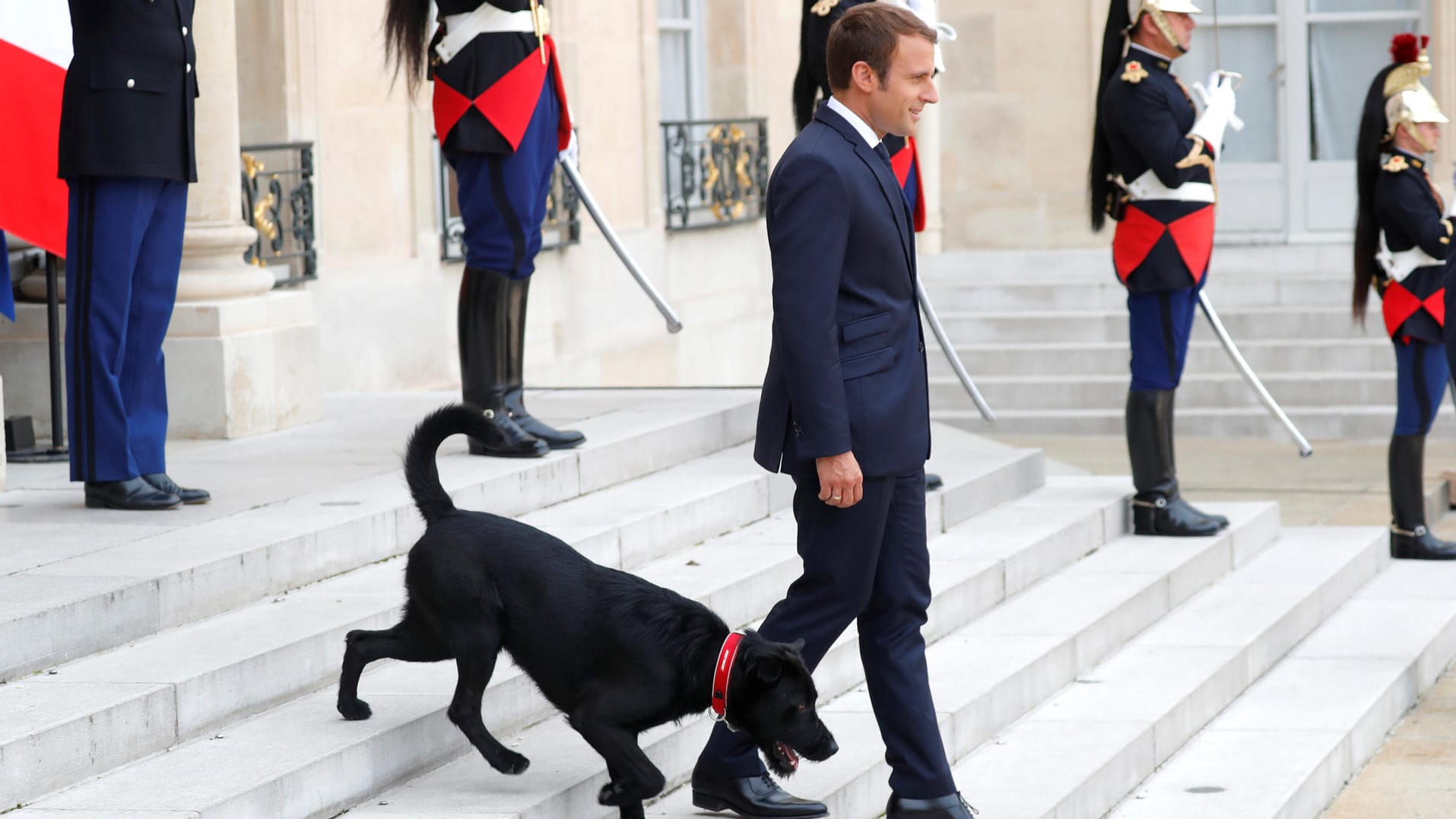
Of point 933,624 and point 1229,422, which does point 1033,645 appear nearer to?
point 933,624

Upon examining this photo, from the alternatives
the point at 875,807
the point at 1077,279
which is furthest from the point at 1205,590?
the point at 1077,279

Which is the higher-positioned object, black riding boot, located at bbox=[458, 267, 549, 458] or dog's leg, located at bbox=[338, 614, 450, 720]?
black riding boot, located at bbox=[458, 267, 549, 458]

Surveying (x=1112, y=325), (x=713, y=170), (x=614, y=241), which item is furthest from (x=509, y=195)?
(x=1112, y=325)

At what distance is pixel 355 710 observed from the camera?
4.27 meters

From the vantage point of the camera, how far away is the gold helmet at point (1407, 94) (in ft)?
25.4

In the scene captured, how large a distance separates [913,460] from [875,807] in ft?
3.34

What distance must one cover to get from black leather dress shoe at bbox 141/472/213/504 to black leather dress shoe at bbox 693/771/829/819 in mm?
1938

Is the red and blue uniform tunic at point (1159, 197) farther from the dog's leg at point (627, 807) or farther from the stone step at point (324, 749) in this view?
the dog's leg at point (627, 807)

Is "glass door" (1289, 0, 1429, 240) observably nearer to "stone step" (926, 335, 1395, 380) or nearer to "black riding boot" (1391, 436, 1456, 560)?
"stone step" (926, 335, 1395, 380)

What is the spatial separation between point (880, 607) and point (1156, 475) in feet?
12.0

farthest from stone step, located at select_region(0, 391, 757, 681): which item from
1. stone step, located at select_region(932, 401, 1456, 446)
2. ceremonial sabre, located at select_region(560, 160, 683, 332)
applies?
stone step, located at select_region(932, 401, 1456, 446)

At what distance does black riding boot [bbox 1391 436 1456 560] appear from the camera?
8242 mm

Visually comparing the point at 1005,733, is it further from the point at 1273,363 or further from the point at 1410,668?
the point at 1273,363

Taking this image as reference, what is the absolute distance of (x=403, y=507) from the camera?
5566 millimetres
